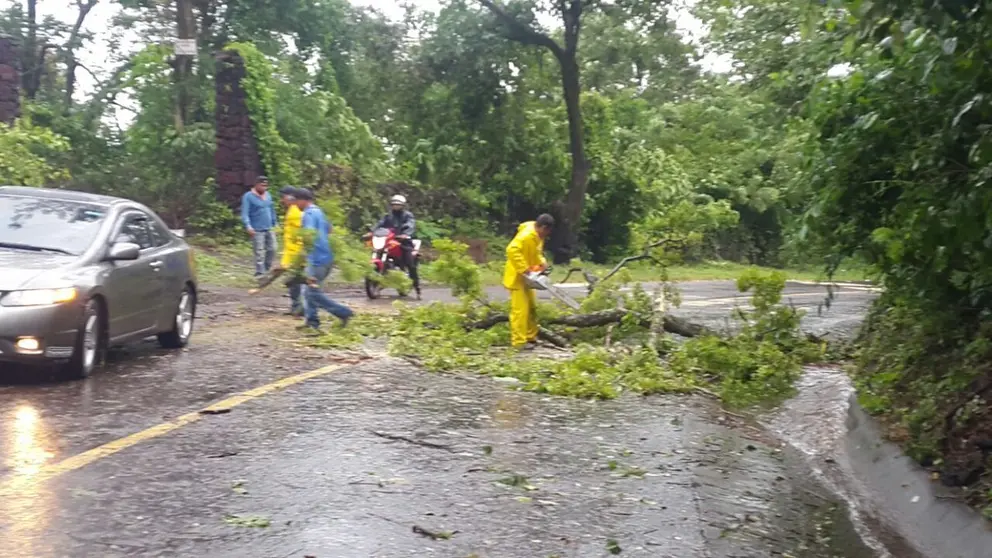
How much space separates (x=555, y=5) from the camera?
3052 centimetres

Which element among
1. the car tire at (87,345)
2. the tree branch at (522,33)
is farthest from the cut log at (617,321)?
the tree branch at (522,33)

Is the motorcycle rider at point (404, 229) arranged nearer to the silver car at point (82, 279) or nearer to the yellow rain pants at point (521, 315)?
the yellow rain pants at point (521, 315)

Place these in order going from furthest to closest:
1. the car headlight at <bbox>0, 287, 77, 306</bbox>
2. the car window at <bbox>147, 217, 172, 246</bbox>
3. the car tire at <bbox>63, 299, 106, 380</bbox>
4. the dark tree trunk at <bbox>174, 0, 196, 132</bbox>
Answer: the dark tree trunk at <bbox>174, 0, 196, 132</bbox> < the car window at <bbox>147, 217, 172, 246</bbox> < the car tire at <bbox>63, 299, 106, 380</bbox> < the car headlight at <bbox>0, 287, 77, 306</bbox>

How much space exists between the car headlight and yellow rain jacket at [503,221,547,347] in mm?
5157

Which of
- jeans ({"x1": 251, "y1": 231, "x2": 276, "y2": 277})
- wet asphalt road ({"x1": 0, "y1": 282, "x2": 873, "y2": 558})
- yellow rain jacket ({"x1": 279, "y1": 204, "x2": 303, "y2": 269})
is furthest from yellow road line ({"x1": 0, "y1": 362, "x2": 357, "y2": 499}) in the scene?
jeans ({"x1": 251, "y1": 231, "x2": 276, "y2": 277})

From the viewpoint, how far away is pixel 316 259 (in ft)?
43.9

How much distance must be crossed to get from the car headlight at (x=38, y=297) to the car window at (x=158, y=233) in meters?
2.41

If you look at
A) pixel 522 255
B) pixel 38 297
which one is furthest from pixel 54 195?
pixel 522 255

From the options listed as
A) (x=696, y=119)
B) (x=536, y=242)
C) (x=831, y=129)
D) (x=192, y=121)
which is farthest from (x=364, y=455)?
(x=696, y=119)

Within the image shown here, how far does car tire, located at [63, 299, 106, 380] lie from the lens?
9.57m

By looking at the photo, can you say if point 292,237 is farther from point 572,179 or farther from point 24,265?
point 572,179

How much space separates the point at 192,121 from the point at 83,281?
20189 millimetres

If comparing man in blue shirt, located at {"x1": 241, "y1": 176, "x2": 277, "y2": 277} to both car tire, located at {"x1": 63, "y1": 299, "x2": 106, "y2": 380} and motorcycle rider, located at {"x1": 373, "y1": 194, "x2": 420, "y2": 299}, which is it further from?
car tire, located at {"x1": 63, "y1": 299, "x2": 106, "y2": 380}

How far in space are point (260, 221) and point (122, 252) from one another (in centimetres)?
967
